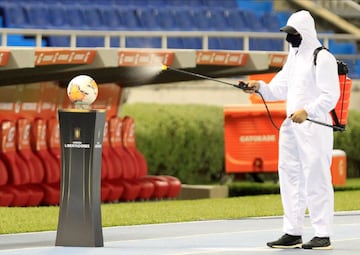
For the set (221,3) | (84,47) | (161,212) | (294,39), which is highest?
(221,3)

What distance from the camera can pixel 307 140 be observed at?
1256 cm

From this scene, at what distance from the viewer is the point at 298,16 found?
503 inches

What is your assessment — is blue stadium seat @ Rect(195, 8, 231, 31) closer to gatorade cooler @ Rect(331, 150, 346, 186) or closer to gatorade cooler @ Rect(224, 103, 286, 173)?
gatorade cooler @ Rect(331, 150, 346, 186)

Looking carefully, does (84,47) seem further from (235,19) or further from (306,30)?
(306,30)

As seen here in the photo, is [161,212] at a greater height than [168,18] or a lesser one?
lesser

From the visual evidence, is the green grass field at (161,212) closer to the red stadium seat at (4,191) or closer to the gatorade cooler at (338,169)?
the red stadium seat at (4,191)

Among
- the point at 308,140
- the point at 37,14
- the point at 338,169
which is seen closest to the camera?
the point at 308,140

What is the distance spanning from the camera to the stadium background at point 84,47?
20047mm

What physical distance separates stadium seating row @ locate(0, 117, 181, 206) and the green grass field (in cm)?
137

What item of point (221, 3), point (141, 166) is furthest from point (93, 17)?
point (141, 166)

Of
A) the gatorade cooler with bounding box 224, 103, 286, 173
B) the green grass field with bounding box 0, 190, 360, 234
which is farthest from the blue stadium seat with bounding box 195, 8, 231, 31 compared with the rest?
the green grass field with bounding box 0, 190, 360, 234

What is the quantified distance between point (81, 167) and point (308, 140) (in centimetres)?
205

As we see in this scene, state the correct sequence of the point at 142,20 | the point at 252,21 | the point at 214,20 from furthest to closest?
the point at 252,21, the point at 214,20, the point at 142,20

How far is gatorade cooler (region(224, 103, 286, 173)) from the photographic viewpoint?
78.9 feet
